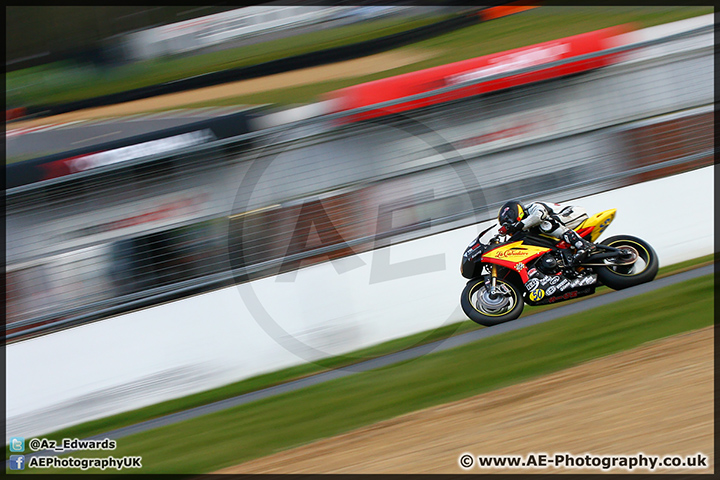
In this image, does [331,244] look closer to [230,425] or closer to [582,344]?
[230,425]

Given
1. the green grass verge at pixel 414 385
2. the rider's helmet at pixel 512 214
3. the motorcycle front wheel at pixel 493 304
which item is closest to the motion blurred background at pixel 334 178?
the motorcycle front wheel at pixel 493 304

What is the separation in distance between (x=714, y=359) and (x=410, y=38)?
935cm

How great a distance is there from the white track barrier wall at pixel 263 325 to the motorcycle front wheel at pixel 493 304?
307mm

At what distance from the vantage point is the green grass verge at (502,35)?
10.2m

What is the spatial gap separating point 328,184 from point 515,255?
202 cm

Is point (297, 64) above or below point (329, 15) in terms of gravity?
below

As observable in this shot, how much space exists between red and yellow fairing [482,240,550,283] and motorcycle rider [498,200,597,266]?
0.50ft

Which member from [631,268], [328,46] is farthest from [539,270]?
[328,46]

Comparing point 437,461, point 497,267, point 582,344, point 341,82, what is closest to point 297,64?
point 341,82

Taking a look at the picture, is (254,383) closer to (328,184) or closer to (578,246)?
(328,184)

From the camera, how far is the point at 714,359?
14.0 feet

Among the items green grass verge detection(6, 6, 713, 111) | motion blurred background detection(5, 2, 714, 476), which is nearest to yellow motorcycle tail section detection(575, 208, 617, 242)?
motion blurred background detection(5, 2, 714, 476)

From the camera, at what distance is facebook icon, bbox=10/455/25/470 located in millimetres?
4902

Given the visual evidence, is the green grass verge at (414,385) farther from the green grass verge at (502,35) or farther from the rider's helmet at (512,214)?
the green grass verge at (502,35)
